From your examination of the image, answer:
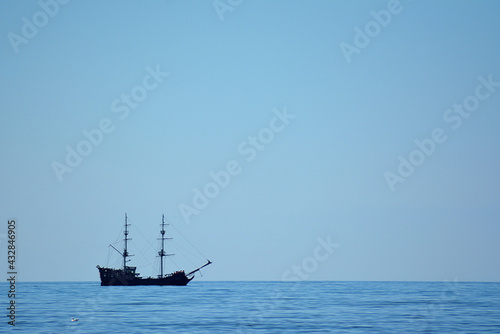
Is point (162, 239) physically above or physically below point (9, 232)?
above

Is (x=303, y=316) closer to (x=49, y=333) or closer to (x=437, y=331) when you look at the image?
(x=437, y=331)

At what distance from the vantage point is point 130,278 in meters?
136

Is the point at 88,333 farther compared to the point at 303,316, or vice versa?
the point at 303,316

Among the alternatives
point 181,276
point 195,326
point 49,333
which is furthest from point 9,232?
point 181,276

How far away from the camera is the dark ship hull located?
13569 cm

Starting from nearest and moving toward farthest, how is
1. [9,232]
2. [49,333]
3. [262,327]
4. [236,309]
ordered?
[9,232], [49,333], [262,327], [236,309]

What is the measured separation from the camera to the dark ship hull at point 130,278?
135688 millimetres

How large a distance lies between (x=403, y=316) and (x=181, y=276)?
270 ft

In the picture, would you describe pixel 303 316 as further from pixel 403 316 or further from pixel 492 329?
pixel 492 329

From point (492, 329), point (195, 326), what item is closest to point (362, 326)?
point (492, 329)

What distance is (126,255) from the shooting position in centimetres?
13700

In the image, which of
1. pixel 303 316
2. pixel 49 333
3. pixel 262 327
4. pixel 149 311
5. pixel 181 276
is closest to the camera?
pixel 49 333

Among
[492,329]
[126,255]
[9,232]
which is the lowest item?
[492,329]

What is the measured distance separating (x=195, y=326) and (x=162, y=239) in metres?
89.6
